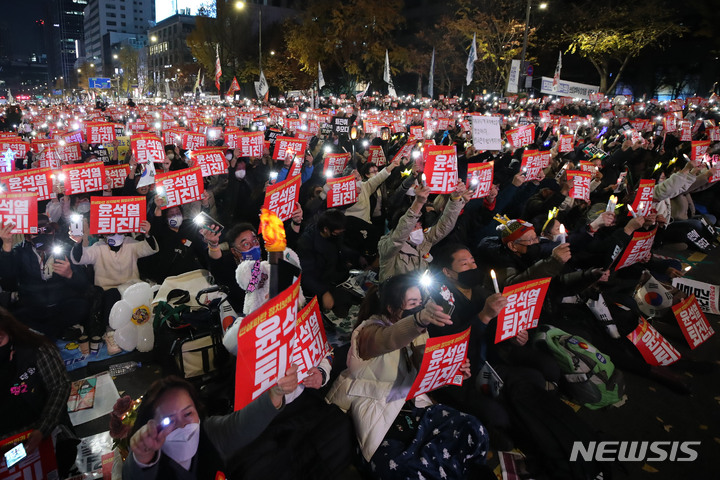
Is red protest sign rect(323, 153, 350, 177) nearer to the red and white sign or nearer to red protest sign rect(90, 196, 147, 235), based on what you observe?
red protest sign rect(90, 196, 147, 235)

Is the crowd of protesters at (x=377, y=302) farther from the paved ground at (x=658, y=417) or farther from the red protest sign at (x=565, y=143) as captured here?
the red protest sign at (x=565, y=143)

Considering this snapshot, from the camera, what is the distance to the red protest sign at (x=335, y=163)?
864 cm

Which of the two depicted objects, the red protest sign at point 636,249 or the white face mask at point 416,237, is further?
the red protest sign at point 636,249

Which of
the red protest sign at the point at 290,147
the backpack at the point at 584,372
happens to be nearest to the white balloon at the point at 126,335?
the backpack at the point at 584,372

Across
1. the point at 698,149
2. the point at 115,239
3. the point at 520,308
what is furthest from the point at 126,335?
the point at 698,149

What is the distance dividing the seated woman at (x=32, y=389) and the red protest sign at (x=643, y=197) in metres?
6.54

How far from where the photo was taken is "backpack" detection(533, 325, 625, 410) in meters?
4.06

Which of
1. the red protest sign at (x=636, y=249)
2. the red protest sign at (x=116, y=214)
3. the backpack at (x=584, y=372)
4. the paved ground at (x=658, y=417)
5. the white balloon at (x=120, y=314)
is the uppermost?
the red protest sign at (x=116, y=214)

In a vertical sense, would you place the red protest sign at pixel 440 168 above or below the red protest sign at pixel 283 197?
above

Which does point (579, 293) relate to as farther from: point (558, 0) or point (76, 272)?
point (558, 0)

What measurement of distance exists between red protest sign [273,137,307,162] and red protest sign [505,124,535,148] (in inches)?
Result: 200

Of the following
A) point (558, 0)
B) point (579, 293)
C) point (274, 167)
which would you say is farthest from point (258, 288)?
point (558, 0)

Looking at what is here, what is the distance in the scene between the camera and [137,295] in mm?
4719

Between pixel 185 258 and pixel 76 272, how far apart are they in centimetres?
114
